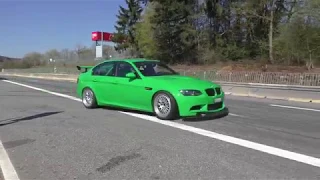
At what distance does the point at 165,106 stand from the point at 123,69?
1.99 metres

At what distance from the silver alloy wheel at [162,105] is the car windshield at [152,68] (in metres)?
0.92

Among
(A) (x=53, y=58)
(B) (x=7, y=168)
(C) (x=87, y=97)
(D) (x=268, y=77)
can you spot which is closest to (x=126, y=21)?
(A) (x=53, y=58)

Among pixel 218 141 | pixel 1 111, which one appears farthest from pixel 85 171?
pixel 1 111

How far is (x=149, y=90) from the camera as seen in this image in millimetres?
9305

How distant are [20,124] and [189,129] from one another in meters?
4.11

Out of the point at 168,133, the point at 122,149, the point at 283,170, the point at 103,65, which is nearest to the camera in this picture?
the point at 283,170

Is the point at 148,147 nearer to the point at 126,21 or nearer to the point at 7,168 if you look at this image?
the point at 7,168

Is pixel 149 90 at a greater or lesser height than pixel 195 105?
greater

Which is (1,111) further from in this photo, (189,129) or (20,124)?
(189,129)

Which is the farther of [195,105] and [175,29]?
[175,29]

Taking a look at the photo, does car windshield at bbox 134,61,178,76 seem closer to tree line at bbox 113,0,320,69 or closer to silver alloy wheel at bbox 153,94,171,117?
silver alloy wheel at bbox 153,94,171,117

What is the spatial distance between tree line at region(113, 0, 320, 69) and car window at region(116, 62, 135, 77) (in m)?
25.0

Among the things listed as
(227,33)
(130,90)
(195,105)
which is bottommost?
(195,105)

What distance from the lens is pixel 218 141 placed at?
689 centimetres
